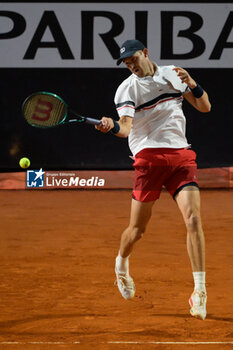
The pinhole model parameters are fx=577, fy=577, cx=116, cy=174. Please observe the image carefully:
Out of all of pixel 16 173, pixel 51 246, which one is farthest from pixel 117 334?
pixel 16 173

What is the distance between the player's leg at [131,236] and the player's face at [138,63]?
0.78 metres

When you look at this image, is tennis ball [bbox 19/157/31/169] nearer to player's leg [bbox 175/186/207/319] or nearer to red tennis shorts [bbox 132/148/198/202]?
red tennis shorts [bbox 132/148/198/202]

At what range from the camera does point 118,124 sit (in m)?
3.30

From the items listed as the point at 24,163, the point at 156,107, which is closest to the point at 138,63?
the point at 156,107

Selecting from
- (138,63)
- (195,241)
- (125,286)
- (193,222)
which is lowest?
(125,286)

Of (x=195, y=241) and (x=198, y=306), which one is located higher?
(x=195, y=241)

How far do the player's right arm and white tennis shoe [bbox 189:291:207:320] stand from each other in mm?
1007

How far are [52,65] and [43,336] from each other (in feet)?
26.2

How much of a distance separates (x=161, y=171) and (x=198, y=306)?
0.82 meters

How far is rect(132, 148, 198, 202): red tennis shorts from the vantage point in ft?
11.4

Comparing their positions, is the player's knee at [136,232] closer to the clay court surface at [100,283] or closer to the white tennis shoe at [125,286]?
the white tennis shoe at [125,286]

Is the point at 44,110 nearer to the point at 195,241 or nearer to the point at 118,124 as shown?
the point at 118,124

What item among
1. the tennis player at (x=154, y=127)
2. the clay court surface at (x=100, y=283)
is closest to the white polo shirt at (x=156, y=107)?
the tennis player at (x=154, y=127)

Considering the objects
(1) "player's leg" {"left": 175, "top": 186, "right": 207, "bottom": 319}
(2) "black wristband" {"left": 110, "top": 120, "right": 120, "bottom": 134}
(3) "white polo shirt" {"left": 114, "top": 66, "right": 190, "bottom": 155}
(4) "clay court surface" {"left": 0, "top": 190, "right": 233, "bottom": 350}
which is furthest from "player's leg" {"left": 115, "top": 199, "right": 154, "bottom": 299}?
(2) "black wristband" {"left": 110, "top": 120, "right": 120, "bottom": 134}
